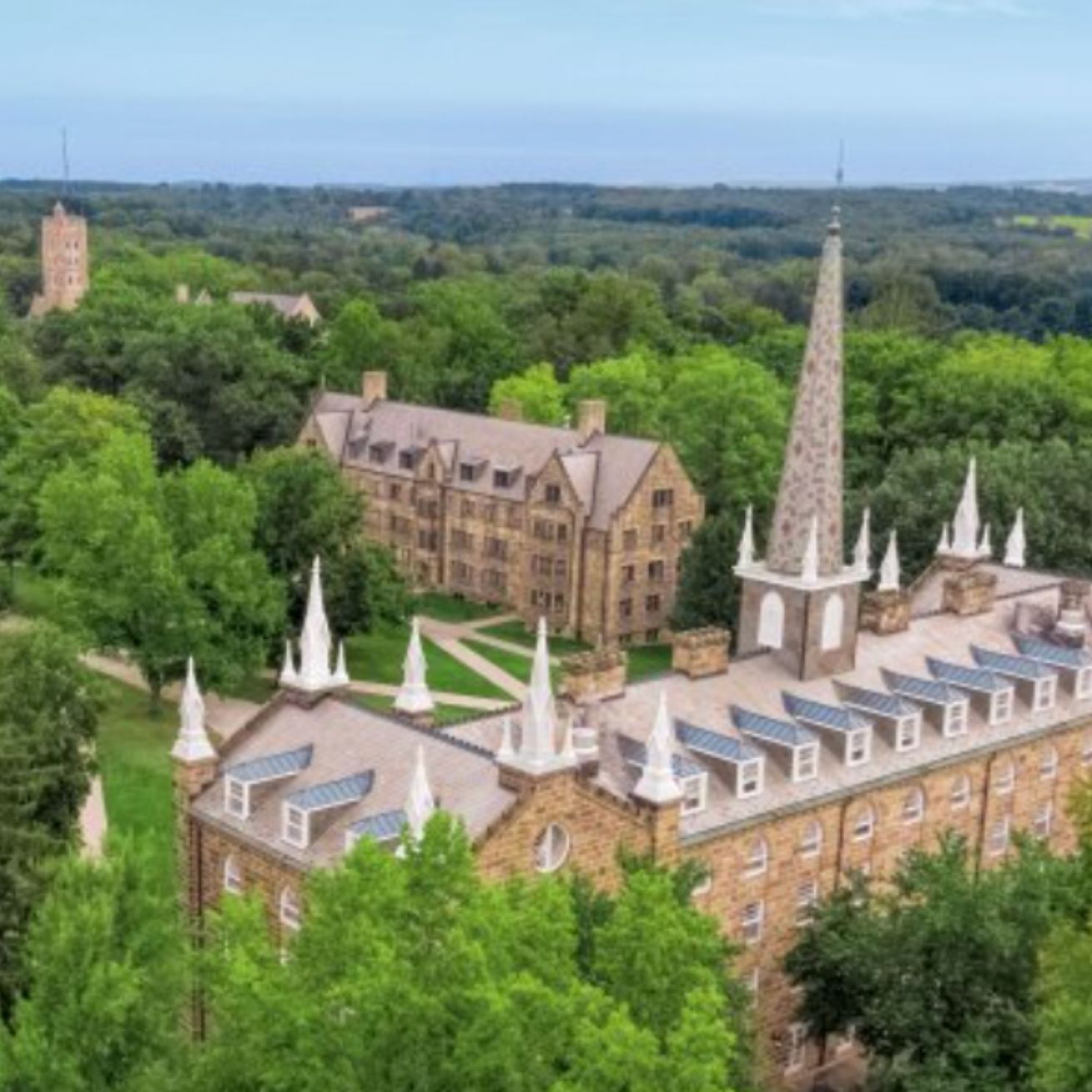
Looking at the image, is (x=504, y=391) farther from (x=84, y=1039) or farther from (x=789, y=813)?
(x=84, y=1039)

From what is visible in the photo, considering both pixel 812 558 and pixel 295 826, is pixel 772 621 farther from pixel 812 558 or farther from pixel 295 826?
pixel 295 826

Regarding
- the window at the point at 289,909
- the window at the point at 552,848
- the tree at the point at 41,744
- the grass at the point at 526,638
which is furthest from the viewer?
the grass at the point at 526,638

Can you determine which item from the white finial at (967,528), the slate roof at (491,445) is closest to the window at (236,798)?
the white finial at (967,528)

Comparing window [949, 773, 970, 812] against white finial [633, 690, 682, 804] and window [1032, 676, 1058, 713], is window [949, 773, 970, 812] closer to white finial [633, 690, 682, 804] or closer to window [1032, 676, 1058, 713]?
window [1032, 676, 1058, 713]

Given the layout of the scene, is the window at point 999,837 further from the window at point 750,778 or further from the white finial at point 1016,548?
the white finial at point 1016,548

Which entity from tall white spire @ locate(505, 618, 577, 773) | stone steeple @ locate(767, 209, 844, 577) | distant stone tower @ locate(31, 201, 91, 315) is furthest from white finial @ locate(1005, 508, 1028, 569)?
distant stone tower @ locate(31, 201, 91, 315)

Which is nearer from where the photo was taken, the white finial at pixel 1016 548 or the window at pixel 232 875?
the window at pixel 232 875
